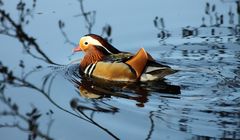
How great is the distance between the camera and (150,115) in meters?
5.71

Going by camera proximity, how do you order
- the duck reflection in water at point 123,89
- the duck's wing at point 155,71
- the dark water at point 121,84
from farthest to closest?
the duck's wing at point 155,71
the duck reflection in water at point 123,89
the dark water at point 121,84

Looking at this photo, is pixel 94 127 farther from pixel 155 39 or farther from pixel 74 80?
pixel 155 39

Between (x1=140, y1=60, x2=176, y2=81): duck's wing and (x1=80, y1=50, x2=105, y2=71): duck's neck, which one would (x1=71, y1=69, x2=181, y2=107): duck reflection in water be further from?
(x1=80, y1=50, x2=105, y2=71): duck's neck

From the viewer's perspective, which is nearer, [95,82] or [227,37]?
[95,82]

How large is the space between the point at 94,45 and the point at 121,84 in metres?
1.05

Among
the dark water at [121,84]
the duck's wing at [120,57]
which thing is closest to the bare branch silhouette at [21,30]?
the dark water at [121,84]

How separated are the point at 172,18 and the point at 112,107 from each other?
3005 millimetres

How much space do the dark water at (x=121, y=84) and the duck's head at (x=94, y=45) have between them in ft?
0.63

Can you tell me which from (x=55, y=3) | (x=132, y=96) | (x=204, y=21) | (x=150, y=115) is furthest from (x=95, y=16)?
(x=150, y=115)

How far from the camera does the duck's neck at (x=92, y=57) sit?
7649 millimetres

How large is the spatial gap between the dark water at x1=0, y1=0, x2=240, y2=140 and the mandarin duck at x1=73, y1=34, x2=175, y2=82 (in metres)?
0.13

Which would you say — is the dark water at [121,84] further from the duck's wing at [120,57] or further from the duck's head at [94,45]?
the duck's wing at [120,57]

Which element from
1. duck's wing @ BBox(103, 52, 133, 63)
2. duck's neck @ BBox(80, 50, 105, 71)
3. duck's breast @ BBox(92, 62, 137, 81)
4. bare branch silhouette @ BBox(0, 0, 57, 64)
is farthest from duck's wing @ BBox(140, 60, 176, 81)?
bare branch silhouette @ BBox(0, 0, 57, 64)

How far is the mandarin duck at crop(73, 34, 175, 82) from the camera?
6.89 metres
